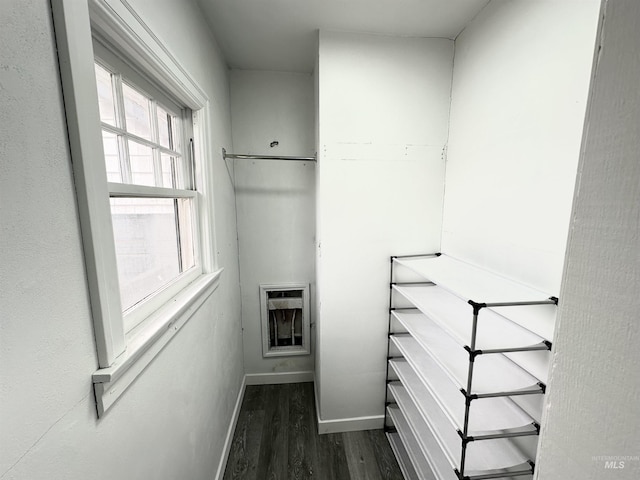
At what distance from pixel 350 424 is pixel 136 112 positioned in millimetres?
2184

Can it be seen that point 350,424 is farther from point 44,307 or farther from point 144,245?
point 44,307

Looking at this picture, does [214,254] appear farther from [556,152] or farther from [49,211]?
[556,152]

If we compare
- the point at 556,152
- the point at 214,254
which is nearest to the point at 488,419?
the point at 556,152

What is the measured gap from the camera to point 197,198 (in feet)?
4.67

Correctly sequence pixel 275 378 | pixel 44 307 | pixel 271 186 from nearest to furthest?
pixel 44 307
pixel 271 186
pixel 275 378

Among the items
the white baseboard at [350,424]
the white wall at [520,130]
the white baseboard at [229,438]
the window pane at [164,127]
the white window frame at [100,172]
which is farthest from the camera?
the white baseboard at [350,424]

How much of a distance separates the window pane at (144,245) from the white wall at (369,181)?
0.84 metres

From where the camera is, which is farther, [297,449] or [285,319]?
[285,319]

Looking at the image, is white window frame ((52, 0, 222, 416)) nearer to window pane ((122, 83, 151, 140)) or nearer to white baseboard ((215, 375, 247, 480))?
window pane ((122, 83, 151, 140))

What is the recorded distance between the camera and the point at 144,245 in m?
1.03

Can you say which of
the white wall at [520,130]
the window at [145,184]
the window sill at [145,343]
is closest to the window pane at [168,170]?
the window at [145,184]

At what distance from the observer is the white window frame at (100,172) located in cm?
56

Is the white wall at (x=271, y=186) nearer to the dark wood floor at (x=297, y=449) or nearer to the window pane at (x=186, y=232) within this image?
the dark wood floor at (x=297, y=449)

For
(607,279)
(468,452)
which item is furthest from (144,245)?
(468,452)
